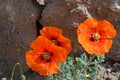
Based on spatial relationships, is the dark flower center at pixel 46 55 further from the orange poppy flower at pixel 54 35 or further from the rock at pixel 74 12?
the rock at pixel 74 12

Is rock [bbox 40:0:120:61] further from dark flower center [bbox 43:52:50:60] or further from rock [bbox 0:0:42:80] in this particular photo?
dark flower center [bbox 43:52:50:60]

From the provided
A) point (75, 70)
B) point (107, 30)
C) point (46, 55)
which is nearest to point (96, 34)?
point (107, 30)

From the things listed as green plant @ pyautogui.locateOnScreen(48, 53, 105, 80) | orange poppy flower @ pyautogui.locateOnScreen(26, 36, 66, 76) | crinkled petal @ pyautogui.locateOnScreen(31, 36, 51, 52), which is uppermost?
crinkled petal @ pyautogui.locateOnScreen(31, 36, 51, 52)

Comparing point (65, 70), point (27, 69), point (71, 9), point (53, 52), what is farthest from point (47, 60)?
point (27, 69)

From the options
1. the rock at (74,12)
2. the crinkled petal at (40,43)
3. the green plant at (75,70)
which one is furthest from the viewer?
the rock at (74,12)

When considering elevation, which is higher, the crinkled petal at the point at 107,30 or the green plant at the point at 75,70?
the crinkled petal at the point at 107,30

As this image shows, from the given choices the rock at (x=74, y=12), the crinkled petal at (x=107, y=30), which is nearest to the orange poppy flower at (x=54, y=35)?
the crinkled petal at (x=107, y=30)

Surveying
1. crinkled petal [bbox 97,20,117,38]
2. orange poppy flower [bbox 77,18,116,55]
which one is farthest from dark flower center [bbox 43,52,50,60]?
crinkled petal [bbox 97,20,117,38]
